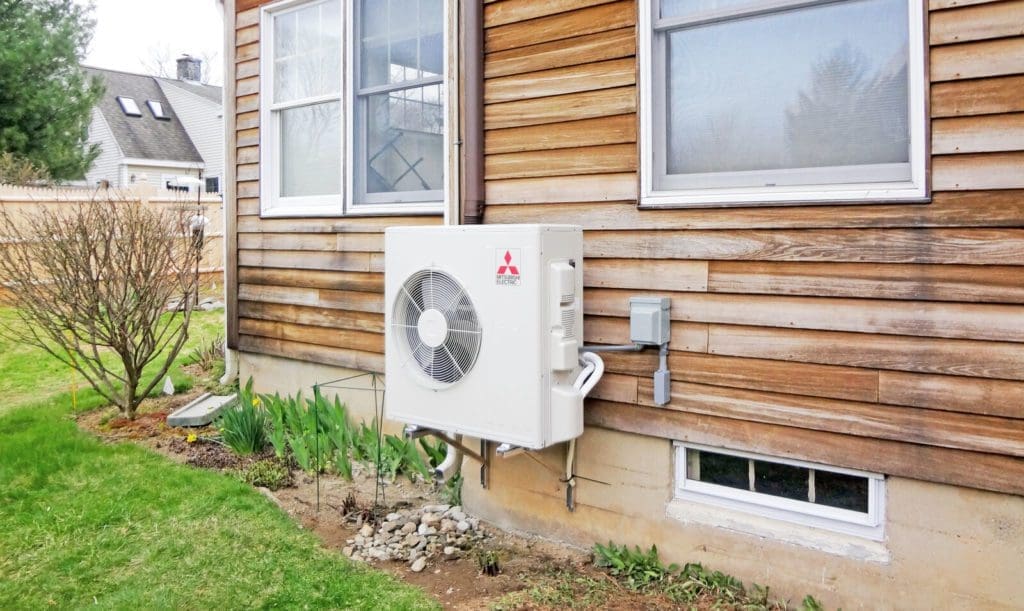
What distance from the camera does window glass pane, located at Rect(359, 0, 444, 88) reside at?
4.74 metres

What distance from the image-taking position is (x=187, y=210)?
7914mm

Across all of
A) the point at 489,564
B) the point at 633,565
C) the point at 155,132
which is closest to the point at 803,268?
the point at 633,565

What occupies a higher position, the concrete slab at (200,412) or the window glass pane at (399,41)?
the window glass pane at (399,41)

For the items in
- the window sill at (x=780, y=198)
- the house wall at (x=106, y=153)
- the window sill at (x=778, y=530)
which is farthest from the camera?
the house wall at (x=106, y=153)

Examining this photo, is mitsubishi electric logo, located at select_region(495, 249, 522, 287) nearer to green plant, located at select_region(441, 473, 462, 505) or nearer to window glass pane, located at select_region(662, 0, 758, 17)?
window glass pane, located at select_region(662, 0, 758, 17)

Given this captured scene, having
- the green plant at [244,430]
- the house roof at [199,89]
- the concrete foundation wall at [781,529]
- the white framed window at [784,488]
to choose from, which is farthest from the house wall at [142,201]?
the house roof at [199,89]

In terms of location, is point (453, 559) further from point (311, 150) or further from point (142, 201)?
point (142, 201)

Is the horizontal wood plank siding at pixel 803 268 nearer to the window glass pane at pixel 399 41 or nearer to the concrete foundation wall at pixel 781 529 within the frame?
the concrete foundation wall at pixel 781 529

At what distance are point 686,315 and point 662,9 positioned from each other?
1271 millimetres

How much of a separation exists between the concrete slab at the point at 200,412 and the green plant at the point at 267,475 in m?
1.08

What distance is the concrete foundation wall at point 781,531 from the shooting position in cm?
272

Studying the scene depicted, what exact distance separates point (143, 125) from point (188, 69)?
6.25m

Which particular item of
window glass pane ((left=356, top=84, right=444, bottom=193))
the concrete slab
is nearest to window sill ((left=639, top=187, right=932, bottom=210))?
window glass pane ((left=356, top=84, right=444, bottom=193))

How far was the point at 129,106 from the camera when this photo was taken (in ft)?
85.4
